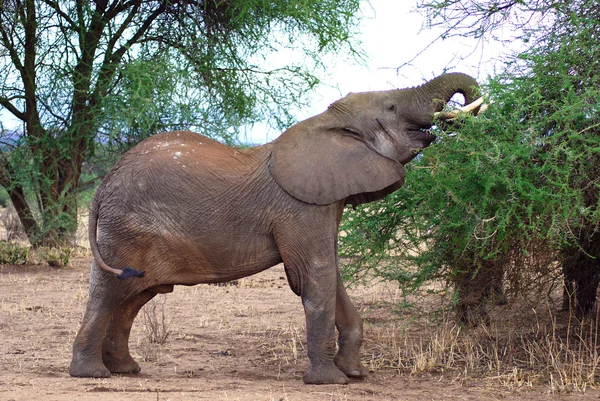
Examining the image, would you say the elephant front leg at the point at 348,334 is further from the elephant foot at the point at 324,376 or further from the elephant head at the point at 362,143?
the elephant head at the point at 362,143

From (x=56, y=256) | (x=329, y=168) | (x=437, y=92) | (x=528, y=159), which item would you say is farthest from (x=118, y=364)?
(x=56, y=256)

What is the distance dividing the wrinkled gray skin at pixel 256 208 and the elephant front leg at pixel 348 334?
0.15 metres

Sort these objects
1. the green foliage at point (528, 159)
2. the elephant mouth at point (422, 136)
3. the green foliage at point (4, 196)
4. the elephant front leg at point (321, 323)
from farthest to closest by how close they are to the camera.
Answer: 1. the green foliage at point (4, 196)
2. the elephant mouth at point (422, 136)
3. the elephant front leg at point (321, 323)
4. the green foliage at point (528, 159)

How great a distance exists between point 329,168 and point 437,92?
91 centimetres

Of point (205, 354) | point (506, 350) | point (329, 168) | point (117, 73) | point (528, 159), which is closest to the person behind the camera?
point (528, 159)

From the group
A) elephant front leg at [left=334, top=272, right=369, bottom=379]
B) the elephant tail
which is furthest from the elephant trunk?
the elephant tail

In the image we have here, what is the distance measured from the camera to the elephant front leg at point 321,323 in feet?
19.2

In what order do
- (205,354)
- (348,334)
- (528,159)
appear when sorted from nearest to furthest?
(528,159), (348,334), (205,354)

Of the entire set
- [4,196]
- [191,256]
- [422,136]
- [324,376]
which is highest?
[4,196]

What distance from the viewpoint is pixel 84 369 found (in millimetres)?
5957

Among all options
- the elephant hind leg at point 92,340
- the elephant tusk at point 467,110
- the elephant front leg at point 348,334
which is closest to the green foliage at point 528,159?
the elephant tusk at point 467,110

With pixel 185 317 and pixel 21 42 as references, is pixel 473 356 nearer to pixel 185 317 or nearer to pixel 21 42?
pixel 185 317

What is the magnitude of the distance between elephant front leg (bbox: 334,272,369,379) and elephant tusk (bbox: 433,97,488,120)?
1370 millimetres

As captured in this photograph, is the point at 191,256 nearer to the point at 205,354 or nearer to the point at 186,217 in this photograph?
the point at 186,217
